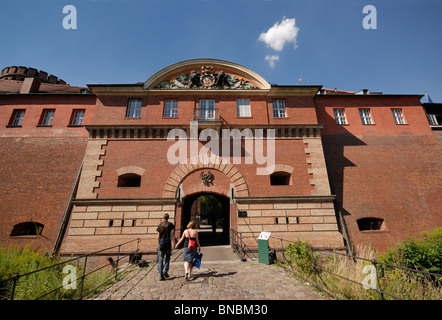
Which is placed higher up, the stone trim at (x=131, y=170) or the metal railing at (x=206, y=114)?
the metal railing at (x=206, y=114)

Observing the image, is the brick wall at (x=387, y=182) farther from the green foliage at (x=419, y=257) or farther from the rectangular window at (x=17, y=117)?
the rectangular window at (x=17, y=117)

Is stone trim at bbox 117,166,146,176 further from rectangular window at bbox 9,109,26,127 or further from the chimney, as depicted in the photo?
the chimney

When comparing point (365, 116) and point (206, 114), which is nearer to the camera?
point (206, 114)

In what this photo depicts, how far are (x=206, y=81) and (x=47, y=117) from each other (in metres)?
13.2

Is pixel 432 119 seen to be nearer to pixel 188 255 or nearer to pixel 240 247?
pixel 240 247

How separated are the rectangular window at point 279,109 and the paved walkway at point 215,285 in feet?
32.8

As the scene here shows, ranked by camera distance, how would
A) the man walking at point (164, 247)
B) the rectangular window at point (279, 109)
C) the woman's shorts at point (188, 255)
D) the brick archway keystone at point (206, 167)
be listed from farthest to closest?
the rectangular window at point (279, 109) < the brick archway keystone at point (206, 167) < the man walking at point (164, 247) < the woman's shorts at point (188, 255)

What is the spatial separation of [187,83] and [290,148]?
28.9 feet

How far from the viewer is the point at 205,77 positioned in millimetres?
14703

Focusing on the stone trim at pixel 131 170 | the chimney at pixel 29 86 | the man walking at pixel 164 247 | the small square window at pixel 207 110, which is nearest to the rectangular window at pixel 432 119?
the small square window at pixel 207 110

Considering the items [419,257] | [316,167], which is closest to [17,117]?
[316,167]

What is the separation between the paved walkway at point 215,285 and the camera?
5.41 m
